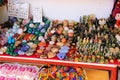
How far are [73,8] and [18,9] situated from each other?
15.2 inches

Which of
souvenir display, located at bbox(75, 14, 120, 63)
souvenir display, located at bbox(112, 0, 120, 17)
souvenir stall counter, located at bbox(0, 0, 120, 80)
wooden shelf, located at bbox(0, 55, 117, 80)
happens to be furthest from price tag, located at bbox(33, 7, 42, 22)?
souvenir display, located at bbox(112, 0, 120, 17)

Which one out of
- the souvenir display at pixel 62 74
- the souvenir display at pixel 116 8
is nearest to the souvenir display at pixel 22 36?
the souvenir display at pixel 62 74

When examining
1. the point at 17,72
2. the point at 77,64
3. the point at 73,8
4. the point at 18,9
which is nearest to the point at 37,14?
the point at 18,9

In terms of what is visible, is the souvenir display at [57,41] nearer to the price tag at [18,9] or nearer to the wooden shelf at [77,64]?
the wooden shelf at [77,64]

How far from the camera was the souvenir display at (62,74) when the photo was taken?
4.04ft

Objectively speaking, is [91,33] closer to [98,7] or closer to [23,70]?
[98,7]

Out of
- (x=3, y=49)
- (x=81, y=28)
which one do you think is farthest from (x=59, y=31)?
(x=3, y=49)

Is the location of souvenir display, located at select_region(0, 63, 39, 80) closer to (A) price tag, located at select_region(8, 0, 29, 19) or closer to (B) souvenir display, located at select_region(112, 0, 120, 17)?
(A) price tag, located at select_region(8, 0, 29, 19)

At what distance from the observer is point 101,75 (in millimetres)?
1285

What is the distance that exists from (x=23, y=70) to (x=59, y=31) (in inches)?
13.2

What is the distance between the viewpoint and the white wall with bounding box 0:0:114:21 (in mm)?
1428

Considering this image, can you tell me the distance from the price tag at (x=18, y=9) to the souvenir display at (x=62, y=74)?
0.45m

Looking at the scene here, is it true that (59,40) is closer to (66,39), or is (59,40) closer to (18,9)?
(66,39)

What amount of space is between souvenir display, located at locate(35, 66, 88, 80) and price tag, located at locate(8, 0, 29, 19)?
448 millimetres
